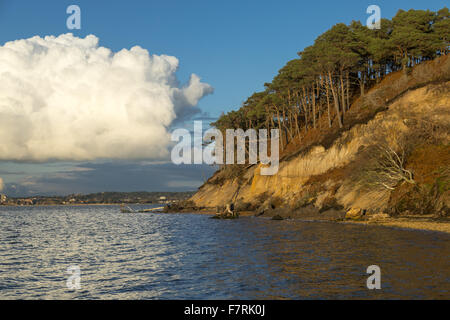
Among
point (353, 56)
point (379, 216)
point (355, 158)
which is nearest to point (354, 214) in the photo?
point (379, 216)

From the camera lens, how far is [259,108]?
3410 inches

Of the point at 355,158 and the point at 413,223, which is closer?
the point at 413,223

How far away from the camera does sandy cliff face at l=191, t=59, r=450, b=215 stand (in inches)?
1938

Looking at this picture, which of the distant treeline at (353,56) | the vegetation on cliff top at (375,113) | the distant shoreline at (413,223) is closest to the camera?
the distant shoreline at (413,223)

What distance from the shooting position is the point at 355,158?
55.6 metres

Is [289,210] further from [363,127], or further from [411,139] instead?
[411,139]

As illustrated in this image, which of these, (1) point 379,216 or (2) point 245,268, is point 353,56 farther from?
(2) point 245,268

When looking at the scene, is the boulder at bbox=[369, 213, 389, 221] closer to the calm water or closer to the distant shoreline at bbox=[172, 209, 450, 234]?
the distant shoreline at bbox=[172, 209, 450, 234]

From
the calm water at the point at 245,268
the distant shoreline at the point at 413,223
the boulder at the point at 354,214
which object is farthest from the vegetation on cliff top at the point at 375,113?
the calm water at the point at 245,268

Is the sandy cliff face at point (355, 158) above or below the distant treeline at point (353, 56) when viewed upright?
below

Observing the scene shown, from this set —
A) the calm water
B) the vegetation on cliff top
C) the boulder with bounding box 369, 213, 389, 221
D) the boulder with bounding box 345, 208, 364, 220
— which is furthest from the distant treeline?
the calm water

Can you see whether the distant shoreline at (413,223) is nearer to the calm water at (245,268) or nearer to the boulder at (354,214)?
the boulder at (354,214)

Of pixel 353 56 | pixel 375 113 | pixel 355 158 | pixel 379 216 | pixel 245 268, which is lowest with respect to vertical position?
pixel 245 268

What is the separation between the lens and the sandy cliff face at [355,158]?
4922 cm
